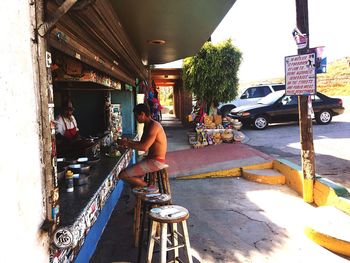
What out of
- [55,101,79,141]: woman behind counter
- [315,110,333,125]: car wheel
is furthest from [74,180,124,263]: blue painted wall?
[315,110,333,125]: car wheel

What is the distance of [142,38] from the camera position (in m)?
5.69

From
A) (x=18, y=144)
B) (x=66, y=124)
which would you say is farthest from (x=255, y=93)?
(x=18, y=144)

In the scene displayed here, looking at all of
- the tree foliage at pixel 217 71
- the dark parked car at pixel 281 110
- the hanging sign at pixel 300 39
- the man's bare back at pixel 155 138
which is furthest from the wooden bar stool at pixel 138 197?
the dark parked car at pixel 281 110

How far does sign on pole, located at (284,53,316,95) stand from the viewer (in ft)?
17.3

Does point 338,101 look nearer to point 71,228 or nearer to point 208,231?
point 208,231

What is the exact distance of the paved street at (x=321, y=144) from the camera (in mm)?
7594

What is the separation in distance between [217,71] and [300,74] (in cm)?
725

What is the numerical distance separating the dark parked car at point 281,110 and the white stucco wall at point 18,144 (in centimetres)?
1307

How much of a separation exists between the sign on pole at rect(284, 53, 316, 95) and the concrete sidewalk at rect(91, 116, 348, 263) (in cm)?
205

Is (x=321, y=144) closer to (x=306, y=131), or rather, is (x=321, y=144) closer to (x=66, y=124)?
(x=306, y=131)

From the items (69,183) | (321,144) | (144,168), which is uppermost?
(69,183)

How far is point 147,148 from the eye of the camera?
452cm

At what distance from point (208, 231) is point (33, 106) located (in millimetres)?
3512

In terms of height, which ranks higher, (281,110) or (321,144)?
(281,110)
